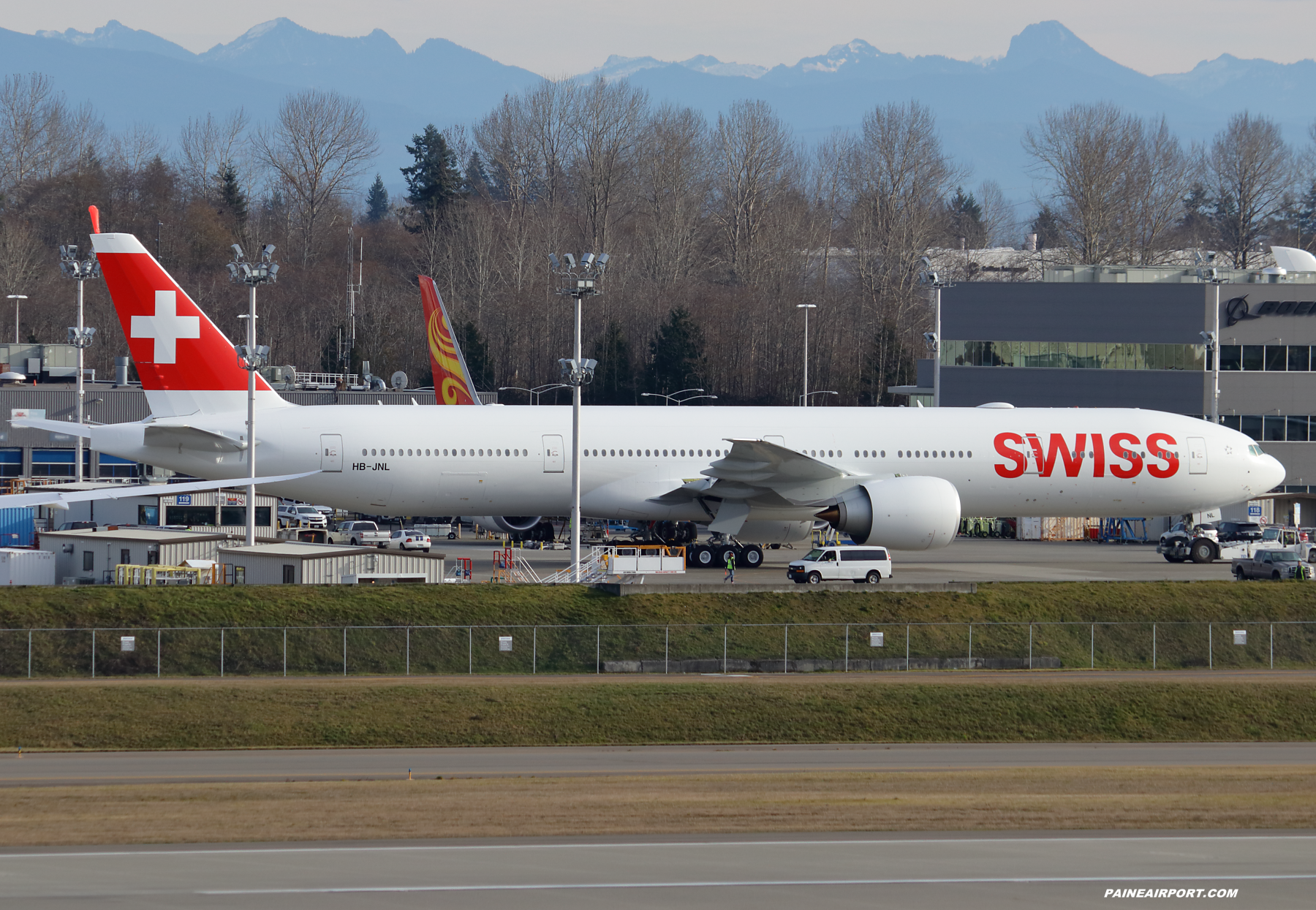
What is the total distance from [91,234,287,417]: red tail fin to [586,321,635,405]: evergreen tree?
66233 mm

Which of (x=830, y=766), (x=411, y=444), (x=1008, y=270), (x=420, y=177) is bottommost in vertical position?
(x=830, y=766)

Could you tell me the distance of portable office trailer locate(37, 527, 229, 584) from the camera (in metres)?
40.9

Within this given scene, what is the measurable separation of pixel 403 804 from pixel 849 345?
10087 centimetres

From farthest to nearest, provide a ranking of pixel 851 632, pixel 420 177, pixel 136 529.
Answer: pixel 420 177 → pixel 136 529 → pixel 851 632

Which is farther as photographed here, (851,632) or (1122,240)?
(1122,240)

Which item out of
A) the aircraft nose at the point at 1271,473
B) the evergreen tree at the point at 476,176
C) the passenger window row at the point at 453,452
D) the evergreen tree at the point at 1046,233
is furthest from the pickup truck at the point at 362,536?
the evergreen tree at the point at 1046,233

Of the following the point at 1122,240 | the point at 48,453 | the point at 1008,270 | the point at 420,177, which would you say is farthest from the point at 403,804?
the point at 420,177

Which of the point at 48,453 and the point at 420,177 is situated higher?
the point at 420,177

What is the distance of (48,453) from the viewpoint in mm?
77312

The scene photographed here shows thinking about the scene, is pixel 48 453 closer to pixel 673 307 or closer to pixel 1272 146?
pixel 673 307

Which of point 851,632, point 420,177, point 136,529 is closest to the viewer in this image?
point 851,632

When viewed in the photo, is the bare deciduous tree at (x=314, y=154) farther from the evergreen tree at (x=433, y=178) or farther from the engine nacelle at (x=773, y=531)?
the engine nacelle at (x=773, y=531)

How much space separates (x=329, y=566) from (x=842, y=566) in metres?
13.9

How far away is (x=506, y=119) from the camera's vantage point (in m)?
137
